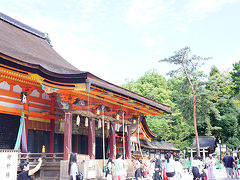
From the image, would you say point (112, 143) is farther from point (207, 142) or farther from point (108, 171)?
point (207, 142)

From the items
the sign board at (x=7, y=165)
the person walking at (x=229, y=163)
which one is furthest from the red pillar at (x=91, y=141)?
the sign board at (x=7, y=165)

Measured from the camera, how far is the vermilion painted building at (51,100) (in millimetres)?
9914

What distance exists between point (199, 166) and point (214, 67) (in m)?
46.6

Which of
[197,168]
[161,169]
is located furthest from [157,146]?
[197,168]

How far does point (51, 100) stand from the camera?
13367mm

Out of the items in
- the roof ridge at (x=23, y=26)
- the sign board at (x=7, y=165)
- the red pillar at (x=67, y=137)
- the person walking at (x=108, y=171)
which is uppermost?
the roof ridge at (x=23, y=26)

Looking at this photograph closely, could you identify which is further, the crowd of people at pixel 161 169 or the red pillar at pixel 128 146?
the red pillar at pixel 128 146

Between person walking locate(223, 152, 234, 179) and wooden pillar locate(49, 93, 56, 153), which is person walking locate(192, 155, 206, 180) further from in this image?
wooden pillar locate(49, 93, 56, 153)

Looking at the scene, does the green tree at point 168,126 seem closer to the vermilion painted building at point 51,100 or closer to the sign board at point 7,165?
the vermilion painted building at point 51,100

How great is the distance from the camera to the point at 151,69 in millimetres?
51938

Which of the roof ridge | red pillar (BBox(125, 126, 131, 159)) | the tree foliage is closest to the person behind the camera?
the roof ridge

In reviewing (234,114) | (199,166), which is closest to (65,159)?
(199,166)

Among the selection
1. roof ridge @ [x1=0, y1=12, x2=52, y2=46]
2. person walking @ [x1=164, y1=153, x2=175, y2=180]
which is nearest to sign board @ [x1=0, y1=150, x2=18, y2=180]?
person walking @ [x1=164, y1=153, x2=175, y2=180]

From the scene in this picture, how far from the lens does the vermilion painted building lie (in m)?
9.91
